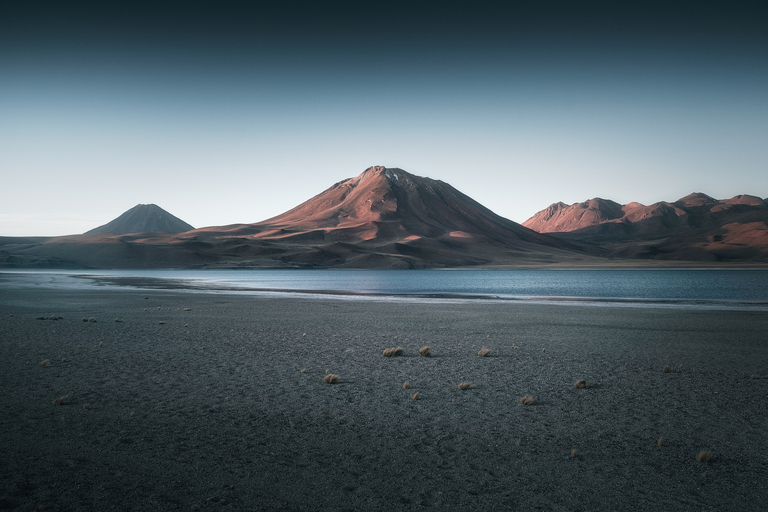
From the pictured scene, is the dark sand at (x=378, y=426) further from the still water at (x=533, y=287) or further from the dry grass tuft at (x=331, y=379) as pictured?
the still water at (x=533, y=287)

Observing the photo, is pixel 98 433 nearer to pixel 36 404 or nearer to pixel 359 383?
pixel 36 404

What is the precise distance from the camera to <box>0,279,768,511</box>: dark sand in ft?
21.0

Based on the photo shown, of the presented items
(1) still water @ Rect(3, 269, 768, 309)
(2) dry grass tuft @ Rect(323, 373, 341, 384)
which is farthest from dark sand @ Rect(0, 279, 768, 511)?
(1) still water @ Rect(3, 269, 768, 309)

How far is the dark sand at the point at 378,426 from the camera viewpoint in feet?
21.0

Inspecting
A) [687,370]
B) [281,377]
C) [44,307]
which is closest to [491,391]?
[281,377]

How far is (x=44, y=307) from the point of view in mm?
32875

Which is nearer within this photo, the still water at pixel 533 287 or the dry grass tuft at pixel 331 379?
the dry grass tuft at pixel 331 379

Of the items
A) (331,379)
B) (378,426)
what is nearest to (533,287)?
(331,379)

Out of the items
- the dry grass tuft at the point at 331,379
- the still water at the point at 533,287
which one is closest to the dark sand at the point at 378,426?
the dry grass tuft at the point at 331,379

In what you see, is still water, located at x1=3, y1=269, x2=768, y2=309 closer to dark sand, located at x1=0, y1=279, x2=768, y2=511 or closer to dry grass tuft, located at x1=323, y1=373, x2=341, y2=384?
dark sand, located at x1=0, y1=279, x2=768, y2=511

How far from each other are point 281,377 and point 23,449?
6222mm

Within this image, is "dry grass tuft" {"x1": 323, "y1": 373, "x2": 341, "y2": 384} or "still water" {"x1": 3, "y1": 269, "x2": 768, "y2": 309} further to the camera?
"still water" {"x1": 3, "y1": 269, "x2": 768, "y2": 309}

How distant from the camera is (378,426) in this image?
30.0 feet

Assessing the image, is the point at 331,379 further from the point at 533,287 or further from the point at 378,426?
the point at 533,287
